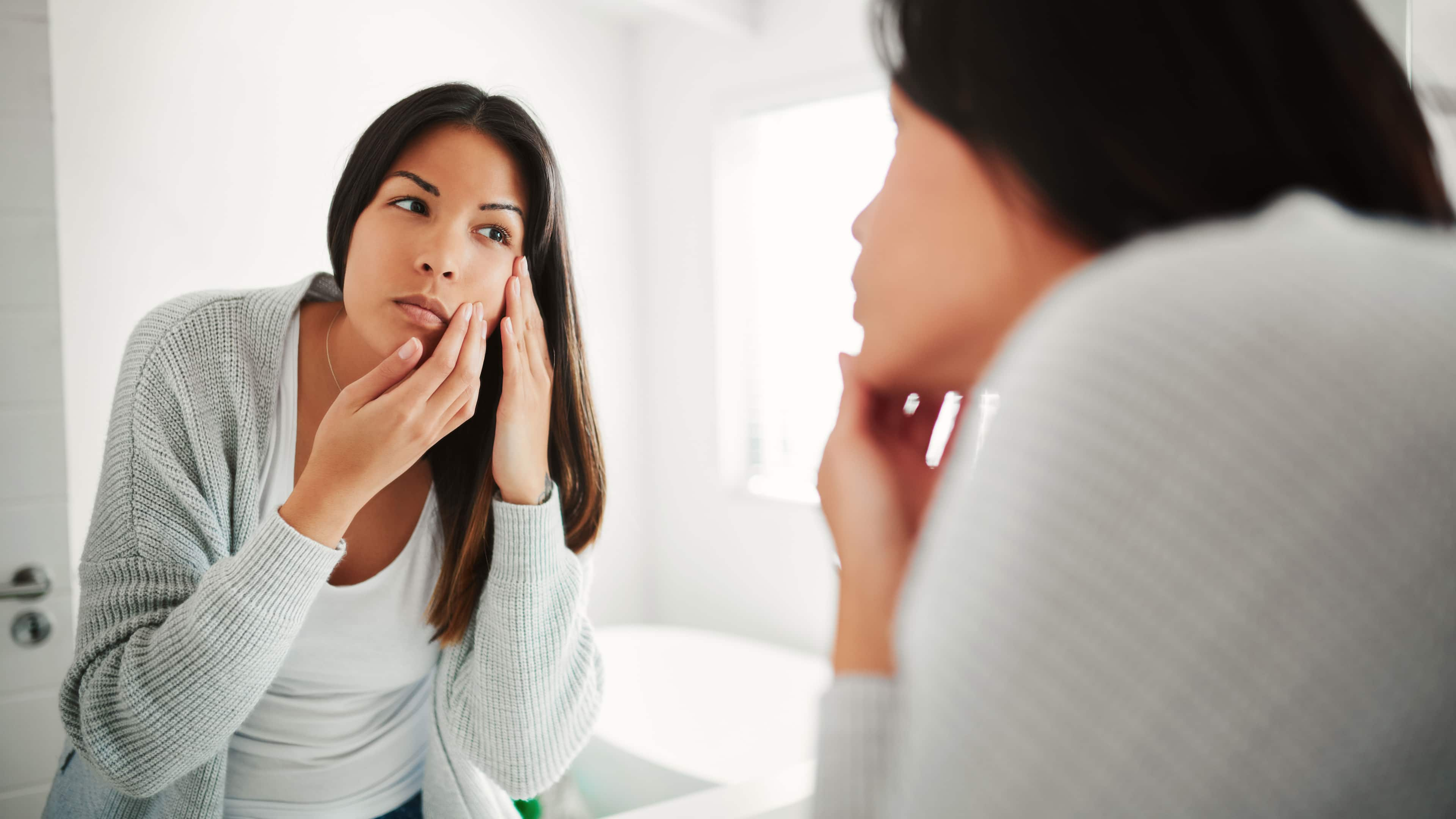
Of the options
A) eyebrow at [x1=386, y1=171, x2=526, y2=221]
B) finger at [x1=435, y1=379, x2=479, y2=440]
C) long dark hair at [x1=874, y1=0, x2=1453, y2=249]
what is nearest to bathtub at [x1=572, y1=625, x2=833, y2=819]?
finger at [x1=435, y1=379, x2=479, y2=440]

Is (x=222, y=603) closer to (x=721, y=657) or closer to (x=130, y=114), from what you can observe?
(x=130, y=114)

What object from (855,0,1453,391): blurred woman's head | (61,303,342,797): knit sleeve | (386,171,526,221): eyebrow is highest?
(855,0,1453,391): blurred woman's head

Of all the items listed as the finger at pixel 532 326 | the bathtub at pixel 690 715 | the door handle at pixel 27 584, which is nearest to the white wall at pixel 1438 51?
the finger at pixel 532 326

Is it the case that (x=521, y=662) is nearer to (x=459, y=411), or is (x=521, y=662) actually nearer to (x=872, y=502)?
(x=459, y=411)

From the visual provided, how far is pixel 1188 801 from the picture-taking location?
0.21 metres

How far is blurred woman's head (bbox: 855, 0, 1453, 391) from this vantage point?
28 cm

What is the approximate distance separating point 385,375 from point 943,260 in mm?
470

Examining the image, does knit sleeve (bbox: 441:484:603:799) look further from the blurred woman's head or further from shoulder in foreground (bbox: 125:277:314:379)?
the blurred woman's head

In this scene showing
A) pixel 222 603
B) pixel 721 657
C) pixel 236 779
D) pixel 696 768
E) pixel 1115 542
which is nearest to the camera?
pixel 1115 542

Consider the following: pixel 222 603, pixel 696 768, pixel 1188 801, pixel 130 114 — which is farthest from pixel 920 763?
pixel 696 768

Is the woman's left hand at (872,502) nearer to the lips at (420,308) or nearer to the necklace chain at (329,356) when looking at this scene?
the lips at (420,308)

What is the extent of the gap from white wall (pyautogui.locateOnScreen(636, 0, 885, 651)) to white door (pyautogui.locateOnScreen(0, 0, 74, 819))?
96 cm

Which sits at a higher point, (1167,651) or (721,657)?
(1167,651)

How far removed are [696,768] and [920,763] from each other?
4.48 feet
